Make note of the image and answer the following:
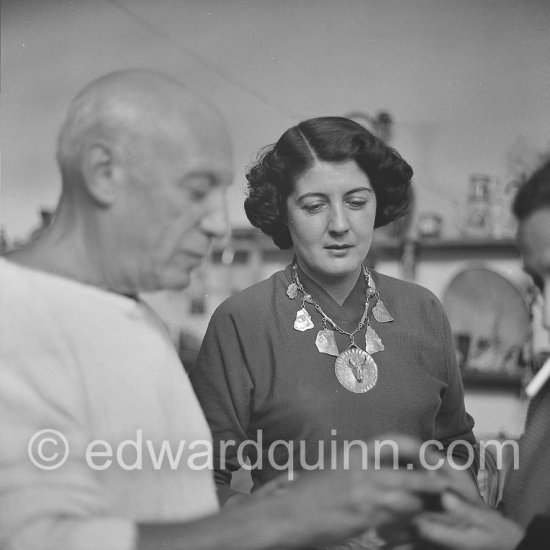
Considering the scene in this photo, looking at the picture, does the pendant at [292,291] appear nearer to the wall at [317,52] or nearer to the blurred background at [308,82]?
the blurred background at [308,82]

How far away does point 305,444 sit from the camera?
0.71 metres

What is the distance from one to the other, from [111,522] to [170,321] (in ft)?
0.67

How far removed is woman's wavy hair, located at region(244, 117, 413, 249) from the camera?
2.35 ft

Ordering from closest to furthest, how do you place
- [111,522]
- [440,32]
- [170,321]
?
[111,522] < [170,321] < [440,32]

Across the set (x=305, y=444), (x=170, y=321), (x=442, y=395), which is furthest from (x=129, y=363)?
(x=442, y=395)

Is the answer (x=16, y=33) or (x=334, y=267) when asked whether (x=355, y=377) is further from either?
(x=16, y=33)

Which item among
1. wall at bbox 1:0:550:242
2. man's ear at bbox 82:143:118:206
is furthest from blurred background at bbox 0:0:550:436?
man's ear at bbox 82:143:118:206

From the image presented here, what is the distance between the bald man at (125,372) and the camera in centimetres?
57

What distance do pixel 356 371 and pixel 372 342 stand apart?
0.04 metres

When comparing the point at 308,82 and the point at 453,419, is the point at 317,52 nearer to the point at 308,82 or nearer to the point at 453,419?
the point at 308,82

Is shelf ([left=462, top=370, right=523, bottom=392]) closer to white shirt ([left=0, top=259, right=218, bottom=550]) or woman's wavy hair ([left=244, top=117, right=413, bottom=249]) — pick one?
woman's wavy hair ([left=244, top=117, right=413, bottom=249])

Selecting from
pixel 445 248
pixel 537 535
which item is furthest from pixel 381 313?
pixel 445 248

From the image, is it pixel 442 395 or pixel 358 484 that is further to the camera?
pixel 442 395

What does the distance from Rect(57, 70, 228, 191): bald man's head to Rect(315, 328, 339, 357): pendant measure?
9.2 inches
